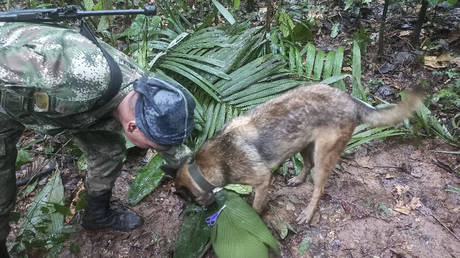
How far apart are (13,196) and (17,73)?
1302 millimetres

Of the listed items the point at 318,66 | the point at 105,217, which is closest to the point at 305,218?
the point at 105,217

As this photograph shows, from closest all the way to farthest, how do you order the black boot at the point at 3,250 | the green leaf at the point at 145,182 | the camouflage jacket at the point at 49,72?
the camouflage jacket at the point at 49,72
the black boot at the point at 3,250
the green leaf at the point at 145,182

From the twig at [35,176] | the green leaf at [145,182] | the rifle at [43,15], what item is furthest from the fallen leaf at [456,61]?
the twig at [35,176]

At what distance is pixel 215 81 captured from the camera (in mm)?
4668

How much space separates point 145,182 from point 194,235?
96 centimetres

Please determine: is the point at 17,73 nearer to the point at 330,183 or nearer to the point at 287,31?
the point at 330,183

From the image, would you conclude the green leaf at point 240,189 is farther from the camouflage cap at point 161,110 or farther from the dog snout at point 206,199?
the camouflage cap at point 161,110

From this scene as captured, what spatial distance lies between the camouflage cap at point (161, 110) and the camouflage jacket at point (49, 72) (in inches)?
10.1

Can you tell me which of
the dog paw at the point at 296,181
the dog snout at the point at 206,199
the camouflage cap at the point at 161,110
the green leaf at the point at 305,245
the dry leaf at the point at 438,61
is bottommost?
the green leaf at the point at 305,245

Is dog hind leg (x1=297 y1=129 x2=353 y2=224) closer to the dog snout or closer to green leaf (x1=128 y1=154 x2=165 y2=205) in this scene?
the dog snout

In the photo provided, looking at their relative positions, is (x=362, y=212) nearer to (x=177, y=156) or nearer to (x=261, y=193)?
(x=261, y=193)

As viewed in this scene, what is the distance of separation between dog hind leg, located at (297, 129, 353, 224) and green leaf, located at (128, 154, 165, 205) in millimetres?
1519

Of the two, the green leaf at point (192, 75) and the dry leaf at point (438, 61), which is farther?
the dry leaf at point (438, 61)

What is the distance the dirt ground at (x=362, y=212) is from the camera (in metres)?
3.35
